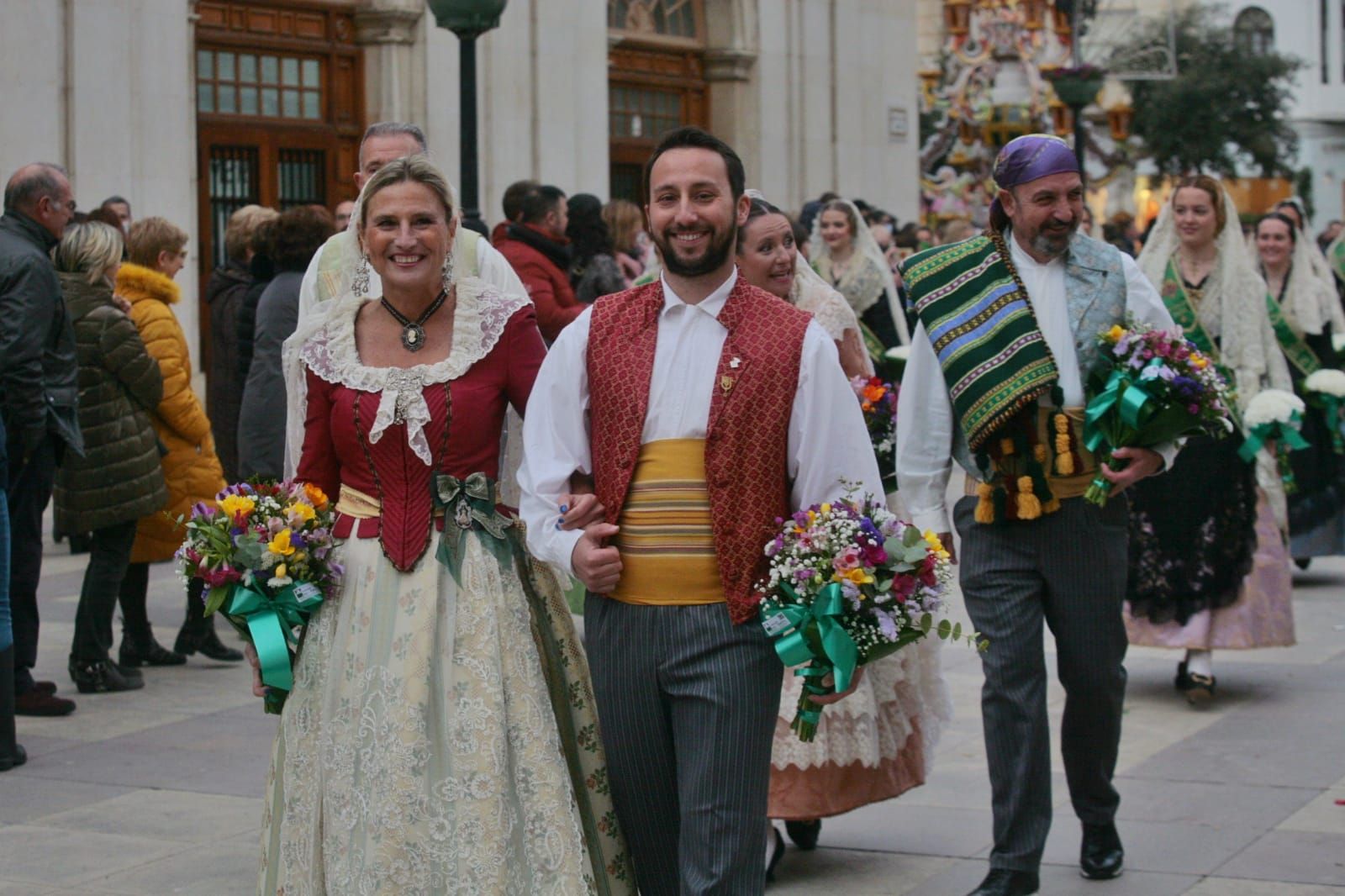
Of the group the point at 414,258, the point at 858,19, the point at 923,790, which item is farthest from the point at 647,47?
the point at 414,258

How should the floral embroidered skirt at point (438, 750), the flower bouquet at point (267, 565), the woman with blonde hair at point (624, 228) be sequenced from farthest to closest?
the woman with blonde hair at point (624, 228) → the flower bouquet at point (267, 565) → the floral embroidered skirt at point (438, 750)

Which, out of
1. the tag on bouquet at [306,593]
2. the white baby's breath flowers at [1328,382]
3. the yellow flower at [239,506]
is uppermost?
the white baby's breath flowers at [1328,382]

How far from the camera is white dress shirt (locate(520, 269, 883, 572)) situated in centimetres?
440

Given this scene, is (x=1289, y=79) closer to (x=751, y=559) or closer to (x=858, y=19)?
(x=858, y=19)

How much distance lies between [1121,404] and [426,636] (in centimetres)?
209

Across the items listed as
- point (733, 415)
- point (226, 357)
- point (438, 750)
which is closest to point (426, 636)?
point (438, 750)

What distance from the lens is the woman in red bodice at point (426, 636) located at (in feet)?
14.9

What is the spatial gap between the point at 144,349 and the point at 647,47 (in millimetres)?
13773

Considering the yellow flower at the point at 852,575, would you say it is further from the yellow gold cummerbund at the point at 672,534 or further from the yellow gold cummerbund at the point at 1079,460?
the yellow gold cummerbund at the point at 1079,460

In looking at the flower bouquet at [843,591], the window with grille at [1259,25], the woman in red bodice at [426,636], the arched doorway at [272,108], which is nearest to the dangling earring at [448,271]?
the woman in red bodice at [426,636]

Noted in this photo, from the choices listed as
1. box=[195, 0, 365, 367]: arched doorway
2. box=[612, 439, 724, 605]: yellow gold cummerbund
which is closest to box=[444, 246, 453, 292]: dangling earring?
box=[612, 439, 724, 605]: yellow gold cummerbund

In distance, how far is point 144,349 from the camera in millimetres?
9109

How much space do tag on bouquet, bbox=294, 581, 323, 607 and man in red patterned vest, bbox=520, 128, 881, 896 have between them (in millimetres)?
572

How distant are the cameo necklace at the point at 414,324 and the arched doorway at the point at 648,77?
16554 millimetres
